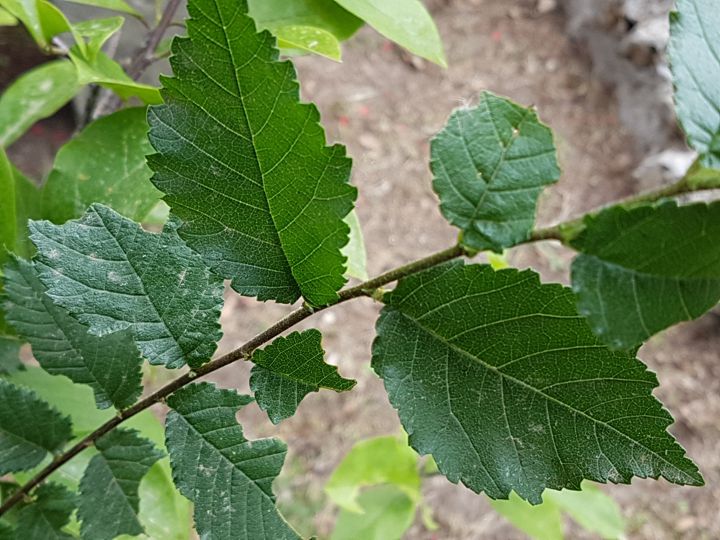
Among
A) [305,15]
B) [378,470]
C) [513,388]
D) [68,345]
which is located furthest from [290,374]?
[378,470]

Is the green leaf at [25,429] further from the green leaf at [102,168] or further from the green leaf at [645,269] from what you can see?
the green leaf at [645,269]

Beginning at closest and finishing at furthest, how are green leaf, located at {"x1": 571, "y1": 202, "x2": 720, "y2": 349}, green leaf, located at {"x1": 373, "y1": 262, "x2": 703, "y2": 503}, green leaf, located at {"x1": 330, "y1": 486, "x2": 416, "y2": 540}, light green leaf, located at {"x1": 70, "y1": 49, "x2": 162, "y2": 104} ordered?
green leaf, located at {"x1": 571, "y1": 202, "x2": 720, "y2": 349} → green leaf, located at {"x1": 373, "y1": 262, "x2": 703, "y2": 503} → light green leaf, located at {"x1": 70, "y1": 49, "x2": 162, "y2": 104} → green leaf, located at {"x1": 330, "y1": 486, "x2": 416, "y2": 540}

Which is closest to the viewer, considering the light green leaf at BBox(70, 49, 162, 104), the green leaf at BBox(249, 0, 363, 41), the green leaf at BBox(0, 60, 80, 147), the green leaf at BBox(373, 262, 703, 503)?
the green leaf at BBox(373, 262, 703, 503)

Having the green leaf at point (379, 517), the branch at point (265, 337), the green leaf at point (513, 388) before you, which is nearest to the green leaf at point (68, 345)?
the branch at point (265, 337)

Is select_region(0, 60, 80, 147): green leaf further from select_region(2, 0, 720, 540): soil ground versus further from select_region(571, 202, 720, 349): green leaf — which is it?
select_region(2, 0, 720, 540): soil ground

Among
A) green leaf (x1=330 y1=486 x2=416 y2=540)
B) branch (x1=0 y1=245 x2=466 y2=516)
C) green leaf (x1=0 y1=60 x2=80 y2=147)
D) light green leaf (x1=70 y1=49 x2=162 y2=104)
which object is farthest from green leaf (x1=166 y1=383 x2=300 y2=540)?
green leaf (x1=330 y1=486 x2=416 y2=540)

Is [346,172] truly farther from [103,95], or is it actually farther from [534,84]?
[534,84]
